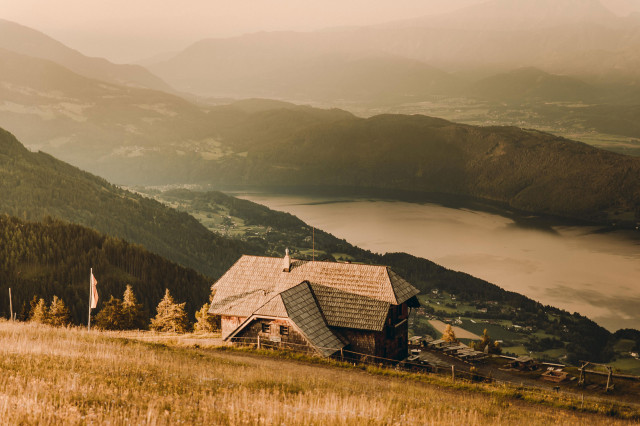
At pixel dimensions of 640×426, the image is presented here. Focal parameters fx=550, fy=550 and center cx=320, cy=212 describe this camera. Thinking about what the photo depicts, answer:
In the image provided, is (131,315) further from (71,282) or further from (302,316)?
(71,282)

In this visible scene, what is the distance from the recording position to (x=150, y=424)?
12.2m

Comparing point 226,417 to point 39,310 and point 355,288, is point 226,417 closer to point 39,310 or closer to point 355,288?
point 355,288

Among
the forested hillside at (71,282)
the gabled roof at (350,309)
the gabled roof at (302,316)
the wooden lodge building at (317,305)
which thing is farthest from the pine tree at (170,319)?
the forested hillside at (71,282)

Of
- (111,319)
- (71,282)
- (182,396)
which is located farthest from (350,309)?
(71,282)

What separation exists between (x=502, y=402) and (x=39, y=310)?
245ft

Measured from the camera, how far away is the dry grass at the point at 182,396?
13.2 meters

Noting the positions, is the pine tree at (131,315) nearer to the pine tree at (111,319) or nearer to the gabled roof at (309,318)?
the pine tree at (111,319)

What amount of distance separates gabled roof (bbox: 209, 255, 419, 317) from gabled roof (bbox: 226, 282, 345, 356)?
2911 mm

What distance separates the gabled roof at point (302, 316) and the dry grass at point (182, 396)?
1305 cm

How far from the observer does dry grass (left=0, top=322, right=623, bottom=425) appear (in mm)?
13156

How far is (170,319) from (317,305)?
28.3 m

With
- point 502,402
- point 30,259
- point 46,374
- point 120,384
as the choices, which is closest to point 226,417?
point 120,384

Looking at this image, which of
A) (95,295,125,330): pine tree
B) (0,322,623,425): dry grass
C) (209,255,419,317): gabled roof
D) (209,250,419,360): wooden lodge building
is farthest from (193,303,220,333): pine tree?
(0,322,623,425): dry grass

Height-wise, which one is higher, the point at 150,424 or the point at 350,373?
the point at 150,424
